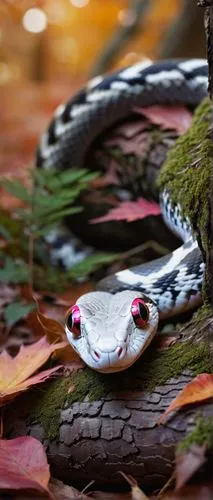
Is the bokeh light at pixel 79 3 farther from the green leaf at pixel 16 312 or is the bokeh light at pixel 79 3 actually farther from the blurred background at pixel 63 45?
the green leaf at pixel 16 312

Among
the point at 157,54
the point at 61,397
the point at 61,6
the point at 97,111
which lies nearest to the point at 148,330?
the point at 61,397

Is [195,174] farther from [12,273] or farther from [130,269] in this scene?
[12,273]

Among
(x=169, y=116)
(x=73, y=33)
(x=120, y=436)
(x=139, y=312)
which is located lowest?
(x=120, y=436)

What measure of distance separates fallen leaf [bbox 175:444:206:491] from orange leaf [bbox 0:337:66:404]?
72 centimetres

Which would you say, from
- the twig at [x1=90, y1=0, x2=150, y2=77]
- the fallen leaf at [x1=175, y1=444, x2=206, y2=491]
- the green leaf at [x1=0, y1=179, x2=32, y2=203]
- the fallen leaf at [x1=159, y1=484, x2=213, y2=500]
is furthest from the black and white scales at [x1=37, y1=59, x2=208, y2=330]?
the twig at [x1=90, y1=0, x2=150, y2=77]

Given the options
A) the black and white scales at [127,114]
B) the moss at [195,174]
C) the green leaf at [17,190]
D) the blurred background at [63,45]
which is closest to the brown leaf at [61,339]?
the black and white scales at [127,114]

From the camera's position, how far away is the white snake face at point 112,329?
7.12ft

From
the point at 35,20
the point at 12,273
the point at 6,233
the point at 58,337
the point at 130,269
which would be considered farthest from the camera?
the point at 35,20

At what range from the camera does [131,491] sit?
2.12 m

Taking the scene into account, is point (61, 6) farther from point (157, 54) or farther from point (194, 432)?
point (194, 432)

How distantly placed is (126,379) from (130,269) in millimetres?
784

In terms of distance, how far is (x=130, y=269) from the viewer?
3.04m

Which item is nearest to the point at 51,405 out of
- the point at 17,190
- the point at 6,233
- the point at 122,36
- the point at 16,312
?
the point at 16,312

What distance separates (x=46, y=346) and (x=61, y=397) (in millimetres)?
274
